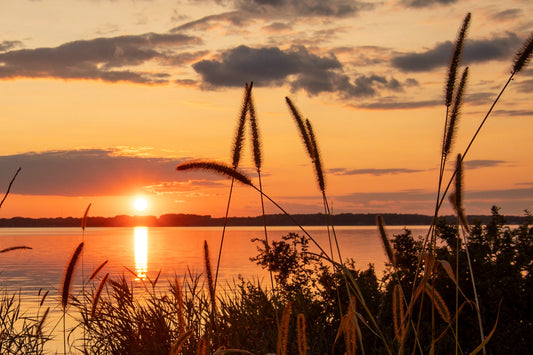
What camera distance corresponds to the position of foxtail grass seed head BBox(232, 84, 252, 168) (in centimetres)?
509

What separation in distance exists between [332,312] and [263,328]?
100 centimetres

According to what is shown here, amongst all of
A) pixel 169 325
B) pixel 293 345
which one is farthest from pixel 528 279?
pixel 169 325

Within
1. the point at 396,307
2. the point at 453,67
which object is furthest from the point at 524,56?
the point at 396,307

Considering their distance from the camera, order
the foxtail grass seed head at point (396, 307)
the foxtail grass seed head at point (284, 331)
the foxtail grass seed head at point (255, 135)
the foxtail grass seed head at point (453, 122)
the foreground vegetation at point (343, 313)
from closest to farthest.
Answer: the foxtail grass seed head at point (284, 331) < the foxtail grass seed head at point (396, 307) < the foxtail grass seed head at point (453, 122) < the foxtail grass seed head at point (255, 135) < the foreground vegetation at point (343, 313)

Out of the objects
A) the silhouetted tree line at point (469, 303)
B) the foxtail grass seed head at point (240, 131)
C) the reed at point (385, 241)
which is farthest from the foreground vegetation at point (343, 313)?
the reed at point (385, 241)

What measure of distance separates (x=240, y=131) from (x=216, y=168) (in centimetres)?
81

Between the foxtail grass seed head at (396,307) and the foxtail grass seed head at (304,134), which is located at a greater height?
the foxtail grass seed head at (304,134)

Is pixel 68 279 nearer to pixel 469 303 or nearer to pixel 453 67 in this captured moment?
pixel 453 67

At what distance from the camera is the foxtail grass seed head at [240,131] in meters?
5.09

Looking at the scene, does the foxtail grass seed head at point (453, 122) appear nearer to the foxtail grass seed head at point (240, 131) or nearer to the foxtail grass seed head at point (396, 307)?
the foxtail grass seed head at point (396, 307)

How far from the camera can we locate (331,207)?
537cm

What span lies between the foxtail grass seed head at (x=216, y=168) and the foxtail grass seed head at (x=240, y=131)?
1.52 ft

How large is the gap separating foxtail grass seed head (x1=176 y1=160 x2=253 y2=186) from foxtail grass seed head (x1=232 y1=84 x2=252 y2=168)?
46cm

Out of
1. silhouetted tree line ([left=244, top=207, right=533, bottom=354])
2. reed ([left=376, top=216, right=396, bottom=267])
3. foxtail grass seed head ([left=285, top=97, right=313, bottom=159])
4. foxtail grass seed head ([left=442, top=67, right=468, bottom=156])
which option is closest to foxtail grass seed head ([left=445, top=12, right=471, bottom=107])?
foxtail grass seed head ([left=442, top=67, right=468, bottom=156])
